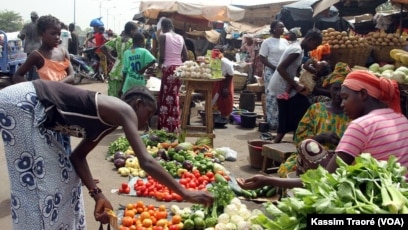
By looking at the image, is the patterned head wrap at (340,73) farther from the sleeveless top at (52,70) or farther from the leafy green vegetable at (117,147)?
the leafy green vegetable at (117,147)

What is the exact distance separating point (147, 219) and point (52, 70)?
1807 mm

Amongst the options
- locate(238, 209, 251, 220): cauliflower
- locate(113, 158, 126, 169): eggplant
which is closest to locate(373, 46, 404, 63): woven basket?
locate(238, 209, 251, 220): cauliflower

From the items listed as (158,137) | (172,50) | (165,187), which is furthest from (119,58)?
(165,187)

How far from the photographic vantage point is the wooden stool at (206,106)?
22.3 ft

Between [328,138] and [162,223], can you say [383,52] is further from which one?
[162,223]

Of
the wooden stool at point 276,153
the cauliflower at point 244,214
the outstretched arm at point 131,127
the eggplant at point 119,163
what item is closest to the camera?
the outstretched arm at point 131,127

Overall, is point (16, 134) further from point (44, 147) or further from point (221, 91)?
point (221, 91)

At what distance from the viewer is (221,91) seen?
8875 millimetres

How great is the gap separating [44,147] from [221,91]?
6.46 metres

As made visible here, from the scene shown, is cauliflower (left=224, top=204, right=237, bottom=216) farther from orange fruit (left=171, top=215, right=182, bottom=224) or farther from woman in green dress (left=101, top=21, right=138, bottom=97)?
woman in green dress (left=101, top=21, right=138, bottom=97)

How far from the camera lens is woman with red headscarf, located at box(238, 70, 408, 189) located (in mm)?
2672

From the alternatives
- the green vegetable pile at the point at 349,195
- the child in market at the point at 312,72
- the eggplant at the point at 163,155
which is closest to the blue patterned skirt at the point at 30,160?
the green vegetable pile at the point at 349,195

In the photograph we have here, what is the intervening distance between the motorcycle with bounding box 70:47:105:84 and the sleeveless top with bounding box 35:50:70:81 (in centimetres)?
1093

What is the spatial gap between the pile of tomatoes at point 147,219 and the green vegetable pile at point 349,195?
6.25ft
